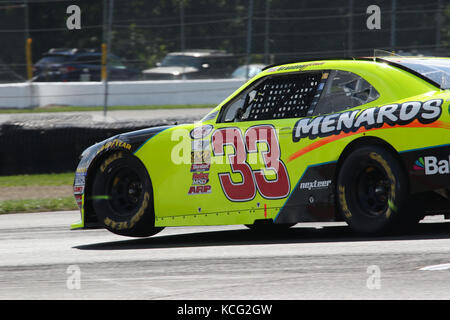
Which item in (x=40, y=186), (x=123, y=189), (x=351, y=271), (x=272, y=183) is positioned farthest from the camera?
(x=40, y=186)

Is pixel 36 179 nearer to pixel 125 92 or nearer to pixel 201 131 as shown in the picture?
pixel 125 92

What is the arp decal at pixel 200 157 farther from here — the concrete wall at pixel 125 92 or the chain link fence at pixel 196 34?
the concrete wall at pixel 125 92

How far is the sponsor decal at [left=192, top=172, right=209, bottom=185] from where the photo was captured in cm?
793

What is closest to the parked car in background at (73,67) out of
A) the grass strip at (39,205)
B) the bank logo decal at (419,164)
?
the grass strip at (39,205)

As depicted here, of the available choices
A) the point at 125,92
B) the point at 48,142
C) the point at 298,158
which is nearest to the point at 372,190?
the point at 298,158

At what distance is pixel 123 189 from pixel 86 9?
13290 millimetres

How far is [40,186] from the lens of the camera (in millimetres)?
14930

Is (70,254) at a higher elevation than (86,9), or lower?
lower

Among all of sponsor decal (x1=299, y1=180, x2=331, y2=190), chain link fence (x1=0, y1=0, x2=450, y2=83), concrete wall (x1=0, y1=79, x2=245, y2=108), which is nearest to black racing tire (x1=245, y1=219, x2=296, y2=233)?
sponsor decal (x1=299, y1=180, x2=331, y2=190)

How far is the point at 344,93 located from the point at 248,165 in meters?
1.03

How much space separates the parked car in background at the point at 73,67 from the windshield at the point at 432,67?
14299 millimetres

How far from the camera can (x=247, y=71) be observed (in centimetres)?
2022
